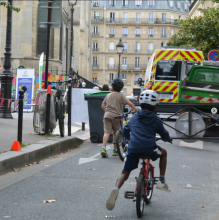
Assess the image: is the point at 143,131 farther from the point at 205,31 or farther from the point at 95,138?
the point at 205,31

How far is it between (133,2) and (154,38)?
28.9 ft

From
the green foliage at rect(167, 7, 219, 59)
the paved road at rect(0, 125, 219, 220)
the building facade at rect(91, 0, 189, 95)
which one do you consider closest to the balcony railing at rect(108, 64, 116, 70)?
the building facade at rect(91, 0, 189, 95)

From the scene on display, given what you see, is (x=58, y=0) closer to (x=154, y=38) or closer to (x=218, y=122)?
Result: (x=218, y=122)

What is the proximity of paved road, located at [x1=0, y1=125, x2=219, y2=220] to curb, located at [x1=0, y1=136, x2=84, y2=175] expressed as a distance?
168 millimetres

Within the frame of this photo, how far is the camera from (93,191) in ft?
19.7

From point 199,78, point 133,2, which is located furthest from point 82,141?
point 133,2

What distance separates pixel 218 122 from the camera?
11609 millimetres

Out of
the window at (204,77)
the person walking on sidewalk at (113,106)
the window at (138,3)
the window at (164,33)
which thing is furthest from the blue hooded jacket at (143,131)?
the window at (138,3)

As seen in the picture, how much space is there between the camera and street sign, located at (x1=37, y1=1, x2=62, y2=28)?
10883 mm

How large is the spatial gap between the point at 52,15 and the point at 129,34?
73476 mm

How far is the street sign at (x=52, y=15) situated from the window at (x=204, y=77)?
6682 mm

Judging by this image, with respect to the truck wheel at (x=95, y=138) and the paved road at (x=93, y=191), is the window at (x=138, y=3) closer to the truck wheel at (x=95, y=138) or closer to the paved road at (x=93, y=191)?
the truck wheel at (x=95, y=138)

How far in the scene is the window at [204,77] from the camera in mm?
15906

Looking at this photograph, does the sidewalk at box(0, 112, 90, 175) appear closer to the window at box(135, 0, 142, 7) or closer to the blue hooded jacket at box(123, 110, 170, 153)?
the blue hooded jacket at box(123, 110, 170, 153)
